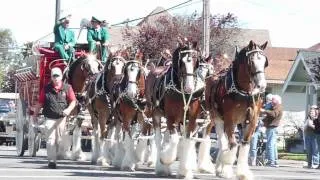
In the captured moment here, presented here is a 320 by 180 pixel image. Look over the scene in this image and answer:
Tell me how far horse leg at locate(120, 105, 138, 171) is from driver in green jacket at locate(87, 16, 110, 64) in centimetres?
420

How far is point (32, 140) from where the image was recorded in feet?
70.3

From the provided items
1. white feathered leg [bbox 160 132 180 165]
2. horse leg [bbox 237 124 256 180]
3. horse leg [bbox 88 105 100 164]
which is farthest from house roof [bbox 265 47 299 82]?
horse leg [bbox 237 124 256 180]

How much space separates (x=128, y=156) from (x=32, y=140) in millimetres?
5492

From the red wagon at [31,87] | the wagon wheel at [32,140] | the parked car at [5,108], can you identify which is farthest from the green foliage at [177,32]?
the wagon wheel at [32,140]

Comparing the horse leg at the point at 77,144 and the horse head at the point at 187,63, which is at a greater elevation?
the horse head at the point at 187,63

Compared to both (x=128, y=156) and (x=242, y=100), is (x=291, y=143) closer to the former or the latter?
(x=128, y=156)

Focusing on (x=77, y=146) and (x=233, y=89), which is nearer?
(x=233, y=89)

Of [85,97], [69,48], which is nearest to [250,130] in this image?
[85,97]

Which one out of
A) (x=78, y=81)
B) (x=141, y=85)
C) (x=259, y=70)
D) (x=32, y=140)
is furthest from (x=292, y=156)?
(x=259, y=70)

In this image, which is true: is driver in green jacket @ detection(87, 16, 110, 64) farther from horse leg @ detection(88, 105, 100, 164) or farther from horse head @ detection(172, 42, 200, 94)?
horse head @ detection(172, 42, 200, 94)

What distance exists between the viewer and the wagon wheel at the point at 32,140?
69.4 feet

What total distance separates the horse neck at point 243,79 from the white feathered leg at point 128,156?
3.04 m

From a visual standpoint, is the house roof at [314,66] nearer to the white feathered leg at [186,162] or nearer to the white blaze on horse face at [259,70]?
the white feathered leg at [186,162]

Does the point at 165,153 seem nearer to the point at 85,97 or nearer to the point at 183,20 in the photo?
the point at 85,97
